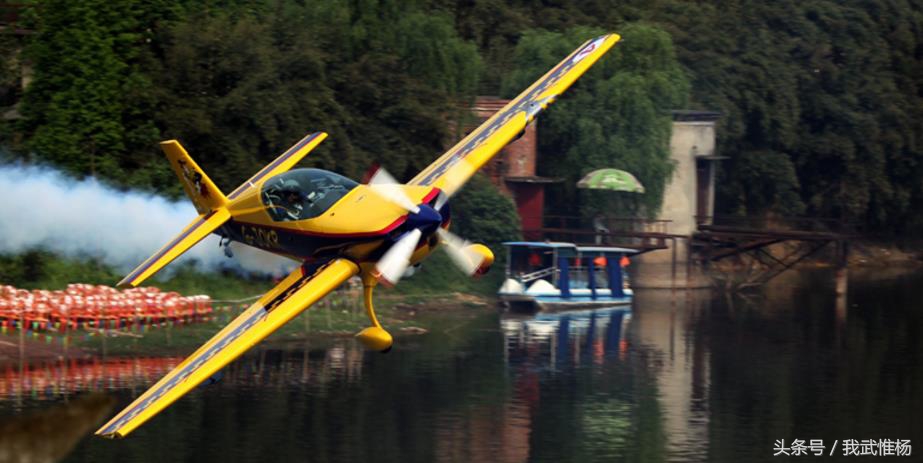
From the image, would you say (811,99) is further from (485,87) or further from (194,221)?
(194,221)

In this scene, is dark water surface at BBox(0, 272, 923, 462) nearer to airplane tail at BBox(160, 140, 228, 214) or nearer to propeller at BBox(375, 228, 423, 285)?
airplane tail at BBox(160, 140, 228, 214)

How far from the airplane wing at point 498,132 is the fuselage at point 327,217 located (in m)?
2.09

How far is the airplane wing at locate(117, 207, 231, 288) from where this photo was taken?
1521 inches

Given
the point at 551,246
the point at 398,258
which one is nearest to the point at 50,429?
the point at 398,258

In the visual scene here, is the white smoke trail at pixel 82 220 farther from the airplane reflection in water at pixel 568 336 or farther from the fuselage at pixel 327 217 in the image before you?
the fuselage at pixel 327 217

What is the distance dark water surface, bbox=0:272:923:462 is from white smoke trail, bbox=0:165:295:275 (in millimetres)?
5491

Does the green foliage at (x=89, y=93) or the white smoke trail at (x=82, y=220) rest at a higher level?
the green foliage at (x=89, y=93)

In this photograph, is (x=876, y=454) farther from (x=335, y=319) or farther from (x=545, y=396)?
(x=335, y=319)

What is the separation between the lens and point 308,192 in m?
37.1

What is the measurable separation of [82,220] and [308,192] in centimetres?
1791

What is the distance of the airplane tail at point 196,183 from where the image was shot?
4053 centimetres

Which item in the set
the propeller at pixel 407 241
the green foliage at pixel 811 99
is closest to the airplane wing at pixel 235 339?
the propeller at pixel 407 241

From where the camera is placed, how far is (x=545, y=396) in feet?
161

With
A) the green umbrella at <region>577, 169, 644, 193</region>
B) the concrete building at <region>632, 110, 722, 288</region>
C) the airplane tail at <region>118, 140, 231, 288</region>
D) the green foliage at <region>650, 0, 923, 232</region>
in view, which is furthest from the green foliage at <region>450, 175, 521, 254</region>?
the airplane tail at <region>118, 140, 231, 288</region>
